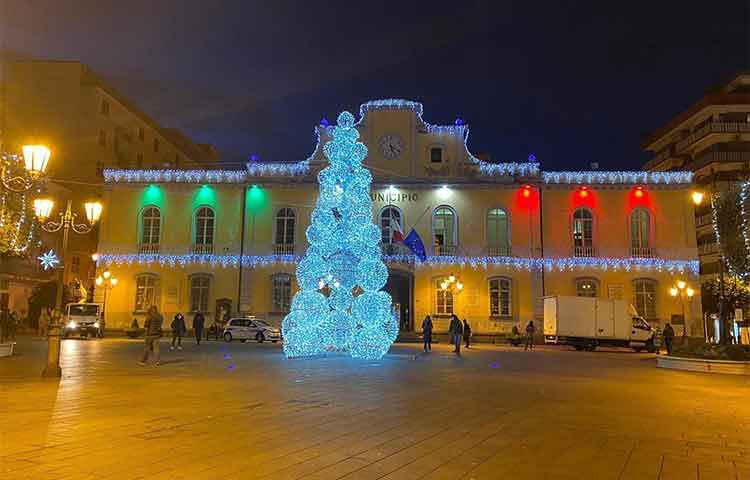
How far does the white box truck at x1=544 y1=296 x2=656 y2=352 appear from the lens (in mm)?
28797

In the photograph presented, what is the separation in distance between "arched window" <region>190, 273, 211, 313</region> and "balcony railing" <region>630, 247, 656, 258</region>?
2403 centimetres

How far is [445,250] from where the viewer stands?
33906mm

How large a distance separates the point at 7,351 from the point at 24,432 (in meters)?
12.4

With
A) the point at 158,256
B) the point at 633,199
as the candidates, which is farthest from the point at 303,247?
the point at 633,199

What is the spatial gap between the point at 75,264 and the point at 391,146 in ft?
76.9

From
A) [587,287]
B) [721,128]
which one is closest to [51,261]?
[587,287]

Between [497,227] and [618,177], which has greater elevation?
[618,177]

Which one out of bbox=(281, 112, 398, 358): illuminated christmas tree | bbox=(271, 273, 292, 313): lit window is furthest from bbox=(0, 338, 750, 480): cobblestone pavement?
bbox=(271, 273, 292, 313): lit window

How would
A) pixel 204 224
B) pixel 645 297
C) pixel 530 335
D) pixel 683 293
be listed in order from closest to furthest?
pixel 530 335 < pixel 683 293 < pixel 645 297 < pixel 204 224

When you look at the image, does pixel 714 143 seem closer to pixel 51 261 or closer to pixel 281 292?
pixel 281 292

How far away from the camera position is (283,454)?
571cm

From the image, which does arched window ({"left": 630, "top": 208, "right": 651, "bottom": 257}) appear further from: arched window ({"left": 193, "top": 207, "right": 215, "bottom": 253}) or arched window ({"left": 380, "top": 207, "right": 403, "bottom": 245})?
arched window ({"left": 193, "top": 207, "right": 215, "bottom": 253})

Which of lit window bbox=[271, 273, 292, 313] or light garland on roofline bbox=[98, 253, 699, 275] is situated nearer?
light garland on roofline bbox=[98, 253, 699, 275]

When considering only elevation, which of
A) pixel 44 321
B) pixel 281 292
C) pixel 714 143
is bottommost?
pixel 44 321
